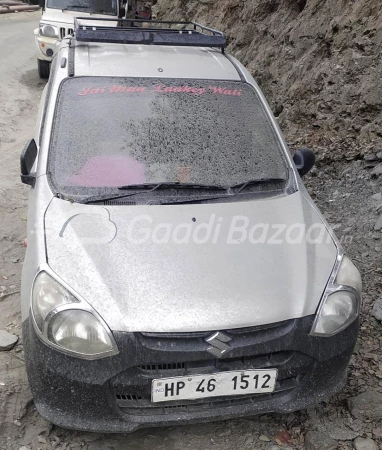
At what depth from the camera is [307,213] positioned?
3080 mm

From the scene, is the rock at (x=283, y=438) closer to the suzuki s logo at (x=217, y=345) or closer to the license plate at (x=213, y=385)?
the license plate at (x=213, y=385)

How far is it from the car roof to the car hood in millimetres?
1196

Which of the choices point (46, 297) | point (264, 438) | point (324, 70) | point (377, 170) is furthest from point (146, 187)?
point (324, 70)

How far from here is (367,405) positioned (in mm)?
2953

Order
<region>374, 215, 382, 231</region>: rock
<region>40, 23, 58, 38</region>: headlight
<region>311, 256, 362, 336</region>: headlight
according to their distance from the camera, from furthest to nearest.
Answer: <region>40, 23, 58, 38</region>: headlight, <region>374, 215, 382, 231</region>: rock, <region>311, 256, 362, 336</region>: headlight

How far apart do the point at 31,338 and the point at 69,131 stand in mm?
1387

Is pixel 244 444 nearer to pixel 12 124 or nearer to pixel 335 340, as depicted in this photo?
pixel 335 340

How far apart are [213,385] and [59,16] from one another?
9642 millimetres

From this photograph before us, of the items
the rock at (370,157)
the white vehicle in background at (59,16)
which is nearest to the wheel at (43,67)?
the white vehicle in background at (59,16)

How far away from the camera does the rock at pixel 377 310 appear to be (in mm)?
3531

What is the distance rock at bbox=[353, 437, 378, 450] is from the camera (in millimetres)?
2709

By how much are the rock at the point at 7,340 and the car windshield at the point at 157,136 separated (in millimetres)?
1136

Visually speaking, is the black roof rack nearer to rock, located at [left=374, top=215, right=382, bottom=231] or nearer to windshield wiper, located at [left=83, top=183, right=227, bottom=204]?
windshield wiper, located at [left=83, top=183, right=227, bottom=204]

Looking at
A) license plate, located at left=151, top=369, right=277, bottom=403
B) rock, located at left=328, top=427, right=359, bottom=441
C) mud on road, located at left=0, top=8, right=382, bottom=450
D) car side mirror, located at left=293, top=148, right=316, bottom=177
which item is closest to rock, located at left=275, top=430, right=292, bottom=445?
mud on road, located at left=0, top=8, right=382, bottom=450
